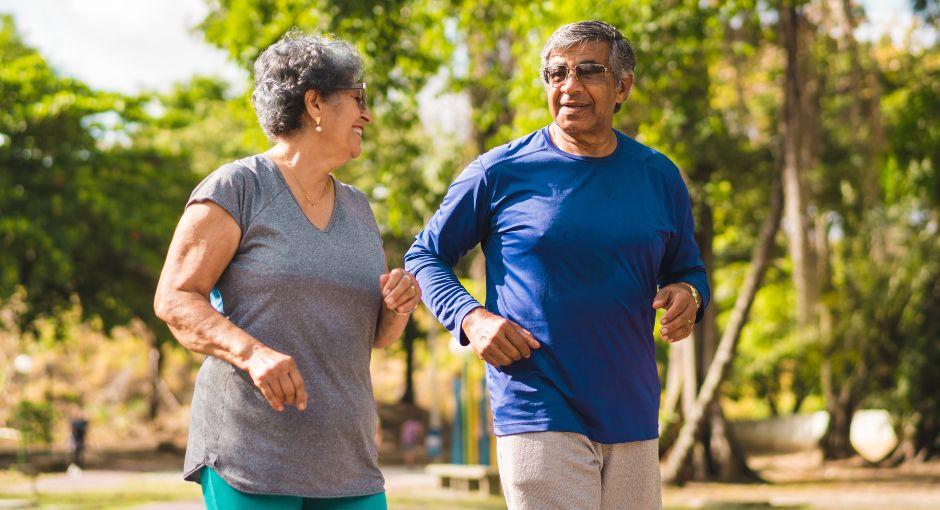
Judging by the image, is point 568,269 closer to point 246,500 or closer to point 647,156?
point 647,156

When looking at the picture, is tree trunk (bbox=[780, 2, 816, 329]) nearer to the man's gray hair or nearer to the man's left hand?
the man's gray hair

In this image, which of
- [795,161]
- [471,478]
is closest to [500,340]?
[795,161]

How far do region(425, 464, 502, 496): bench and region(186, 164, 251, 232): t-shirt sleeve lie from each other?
557 inches

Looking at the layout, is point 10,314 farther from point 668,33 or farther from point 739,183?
point 668,33

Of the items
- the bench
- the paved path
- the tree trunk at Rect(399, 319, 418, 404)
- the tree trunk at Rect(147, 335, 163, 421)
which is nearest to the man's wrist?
the paved path

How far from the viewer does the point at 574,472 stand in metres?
3.25

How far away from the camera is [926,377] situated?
2225cm

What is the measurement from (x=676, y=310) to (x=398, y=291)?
2.55ft

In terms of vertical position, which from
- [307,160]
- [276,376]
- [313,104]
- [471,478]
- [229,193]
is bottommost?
[471,478]

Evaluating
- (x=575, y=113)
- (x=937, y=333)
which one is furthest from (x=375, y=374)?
(x=575, y=113)

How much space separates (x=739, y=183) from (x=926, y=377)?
5.16m

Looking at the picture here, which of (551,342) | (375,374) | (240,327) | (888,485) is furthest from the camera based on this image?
(375,374)

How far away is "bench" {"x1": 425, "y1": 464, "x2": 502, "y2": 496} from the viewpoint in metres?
17.2

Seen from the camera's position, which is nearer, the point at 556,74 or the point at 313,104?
the point at 313,104
